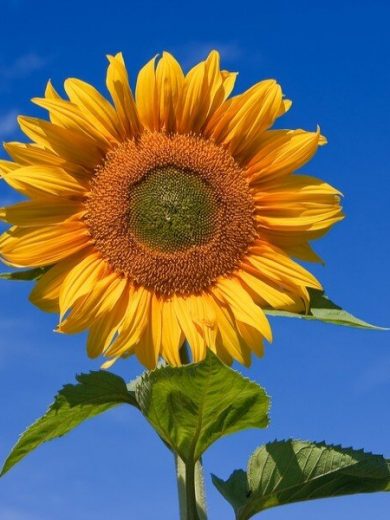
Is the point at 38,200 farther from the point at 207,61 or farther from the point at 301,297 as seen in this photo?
the point at 301,297

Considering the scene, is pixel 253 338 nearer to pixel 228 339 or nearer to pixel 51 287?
pixel 228 339

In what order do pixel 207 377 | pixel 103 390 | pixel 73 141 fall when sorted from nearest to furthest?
1. pixel 207 377
2. pixel 103 390
3. pixel 73 141

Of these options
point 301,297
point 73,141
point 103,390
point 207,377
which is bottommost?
point 207,377

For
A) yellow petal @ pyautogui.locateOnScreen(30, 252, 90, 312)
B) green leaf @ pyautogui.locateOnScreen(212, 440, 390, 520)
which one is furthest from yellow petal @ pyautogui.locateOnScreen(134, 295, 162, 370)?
green leaf @ pyautogui.locateOnScreen(212, 440, 390, 520)

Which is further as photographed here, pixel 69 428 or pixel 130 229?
pixel 130 229

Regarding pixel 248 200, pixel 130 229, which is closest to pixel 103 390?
pixel 130 229

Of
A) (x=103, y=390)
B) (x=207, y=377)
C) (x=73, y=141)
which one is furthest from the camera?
(x=73, y=141)
